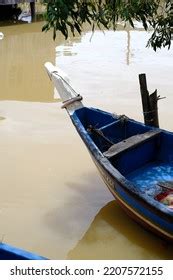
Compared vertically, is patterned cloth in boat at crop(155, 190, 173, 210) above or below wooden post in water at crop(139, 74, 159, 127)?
below

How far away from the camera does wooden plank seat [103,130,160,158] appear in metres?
5.62

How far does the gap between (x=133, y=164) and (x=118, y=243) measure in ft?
3.60

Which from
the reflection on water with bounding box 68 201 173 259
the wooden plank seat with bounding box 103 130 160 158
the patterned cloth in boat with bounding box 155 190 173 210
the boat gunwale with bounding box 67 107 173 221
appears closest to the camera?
the boat gunwale with bounding box 67 107 173 221

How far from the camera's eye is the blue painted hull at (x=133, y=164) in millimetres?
4770

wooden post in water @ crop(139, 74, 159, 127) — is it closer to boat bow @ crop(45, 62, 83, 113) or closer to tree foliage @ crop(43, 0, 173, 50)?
boat bow @ crop(45, 62, 83, 113)

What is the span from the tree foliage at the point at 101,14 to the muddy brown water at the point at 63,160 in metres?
2.45

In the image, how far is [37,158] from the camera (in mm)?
7645

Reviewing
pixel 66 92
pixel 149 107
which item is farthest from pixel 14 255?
pixel 66 92

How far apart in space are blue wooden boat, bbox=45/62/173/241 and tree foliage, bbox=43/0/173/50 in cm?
150

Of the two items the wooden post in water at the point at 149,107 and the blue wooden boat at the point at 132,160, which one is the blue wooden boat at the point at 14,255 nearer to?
the blue wooden boat at the point at 132,160

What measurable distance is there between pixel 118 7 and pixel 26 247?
114 inches

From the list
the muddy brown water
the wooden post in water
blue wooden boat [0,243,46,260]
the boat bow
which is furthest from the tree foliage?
the muddy brown water

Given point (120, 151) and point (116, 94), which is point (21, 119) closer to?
point (116, 94)

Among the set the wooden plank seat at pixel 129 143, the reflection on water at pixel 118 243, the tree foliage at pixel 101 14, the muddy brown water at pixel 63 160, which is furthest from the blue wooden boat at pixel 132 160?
the tree foliage at pixel 101 14
